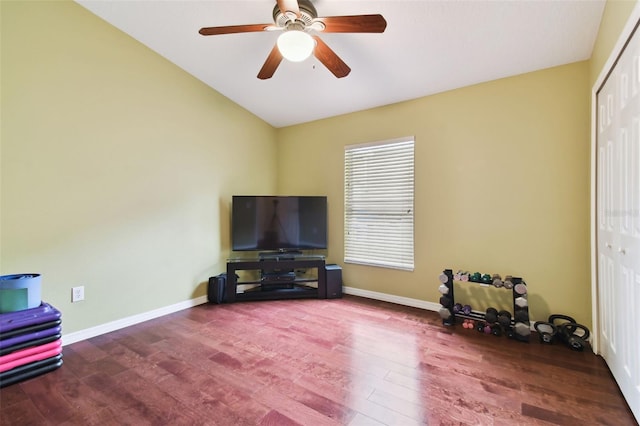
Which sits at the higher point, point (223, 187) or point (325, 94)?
point (325, 94)

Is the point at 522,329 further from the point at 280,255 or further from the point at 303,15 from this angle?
the point at 303,15

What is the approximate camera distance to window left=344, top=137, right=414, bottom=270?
3273 mm

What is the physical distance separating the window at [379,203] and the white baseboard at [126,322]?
2.03 meters

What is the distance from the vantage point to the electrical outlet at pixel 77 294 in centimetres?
232

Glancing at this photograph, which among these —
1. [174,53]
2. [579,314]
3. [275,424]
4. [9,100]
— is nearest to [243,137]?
[174,53]

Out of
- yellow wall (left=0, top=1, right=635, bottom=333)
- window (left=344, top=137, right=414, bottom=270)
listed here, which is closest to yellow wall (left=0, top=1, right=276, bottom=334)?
yellow wall (left=0, top=1, right=635, bottom=333)

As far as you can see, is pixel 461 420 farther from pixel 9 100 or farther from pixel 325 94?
pixel 9 100

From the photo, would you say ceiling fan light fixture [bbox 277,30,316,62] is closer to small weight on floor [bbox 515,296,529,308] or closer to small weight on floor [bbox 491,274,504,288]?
small weight on floor [bbox 491,274,504,288]

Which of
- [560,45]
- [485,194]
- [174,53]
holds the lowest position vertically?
[485,194]

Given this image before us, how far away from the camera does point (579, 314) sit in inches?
92.9

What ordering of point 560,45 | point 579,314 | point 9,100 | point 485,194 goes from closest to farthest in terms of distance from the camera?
point 9,100 → point 560,45 → point 579,314 → point 485,194

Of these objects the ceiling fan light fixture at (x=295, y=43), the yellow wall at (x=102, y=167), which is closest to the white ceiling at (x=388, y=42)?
the yellow wall at (x=102, y=167)

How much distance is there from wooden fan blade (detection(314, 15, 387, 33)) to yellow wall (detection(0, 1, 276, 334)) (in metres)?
2.08

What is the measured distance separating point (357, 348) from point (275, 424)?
0.97m
